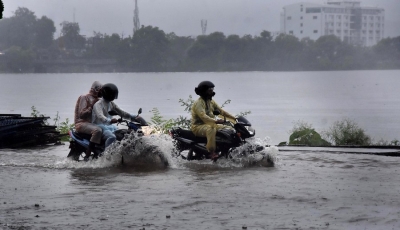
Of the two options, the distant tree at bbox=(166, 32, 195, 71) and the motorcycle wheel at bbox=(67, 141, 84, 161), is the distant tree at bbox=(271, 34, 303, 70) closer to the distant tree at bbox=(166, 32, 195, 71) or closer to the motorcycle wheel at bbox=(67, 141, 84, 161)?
the distant tree at bbox=(166, 32, 195, 71)

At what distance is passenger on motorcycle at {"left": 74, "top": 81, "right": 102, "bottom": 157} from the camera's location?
15.8 m

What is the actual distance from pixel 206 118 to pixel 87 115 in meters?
2.20

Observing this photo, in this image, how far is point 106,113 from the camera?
16.0 metres

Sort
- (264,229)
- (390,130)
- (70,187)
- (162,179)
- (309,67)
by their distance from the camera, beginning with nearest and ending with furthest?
(264,229) < (70,187) < (162,179) < (390,130) < (309,67)

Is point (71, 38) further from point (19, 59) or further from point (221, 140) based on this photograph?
point (221, 140)

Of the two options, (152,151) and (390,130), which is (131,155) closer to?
(152,151)

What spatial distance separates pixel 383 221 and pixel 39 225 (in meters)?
3.90

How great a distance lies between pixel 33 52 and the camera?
164m

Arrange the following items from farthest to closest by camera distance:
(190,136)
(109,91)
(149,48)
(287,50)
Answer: (287,50)
(149,48)
(190,136)
(109,91)

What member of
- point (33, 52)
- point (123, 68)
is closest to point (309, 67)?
point (123, 68)

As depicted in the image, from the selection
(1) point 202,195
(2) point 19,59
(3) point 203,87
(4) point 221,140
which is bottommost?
(1) point 202,195

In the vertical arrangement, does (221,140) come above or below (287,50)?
below

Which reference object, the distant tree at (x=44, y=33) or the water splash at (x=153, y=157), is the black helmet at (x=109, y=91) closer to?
the water splash at (x=153, y=157)

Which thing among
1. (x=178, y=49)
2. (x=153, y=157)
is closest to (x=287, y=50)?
(x=178, y=49)
